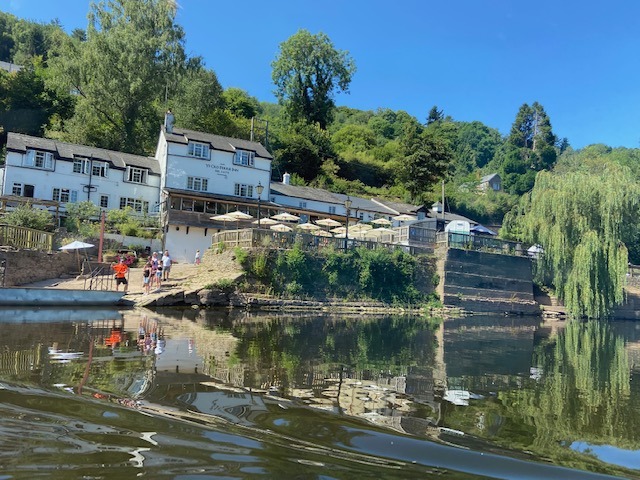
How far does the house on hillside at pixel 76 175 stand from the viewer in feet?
129

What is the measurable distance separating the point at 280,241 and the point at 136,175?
70.7 feet

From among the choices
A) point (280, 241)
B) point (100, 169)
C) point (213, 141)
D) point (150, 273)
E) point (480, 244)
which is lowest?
point (150, 273)

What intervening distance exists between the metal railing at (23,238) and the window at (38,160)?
49.5 feet

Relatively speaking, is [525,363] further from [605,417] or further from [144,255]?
[144,255]

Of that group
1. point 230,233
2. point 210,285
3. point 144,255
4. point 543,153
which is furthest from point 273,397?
point 543,153

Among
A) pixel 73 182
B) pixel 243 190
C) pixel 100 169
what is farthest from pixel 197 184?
pixel 73 182

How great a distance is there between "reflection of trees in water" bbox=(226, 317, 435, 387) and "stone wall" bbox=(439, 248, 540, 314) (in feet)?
54.4

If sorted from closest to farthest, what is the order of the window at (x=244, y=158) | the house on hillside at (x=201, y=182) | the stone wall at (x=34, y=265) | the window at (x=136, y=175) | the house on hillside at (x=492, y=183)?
the stone wall at (x=34, y=265), the house on hillside at (x=201, y=182), the window at (x=136, y=175), the window at (x=244, y=158), the house on hillside at (x=492, y=183)

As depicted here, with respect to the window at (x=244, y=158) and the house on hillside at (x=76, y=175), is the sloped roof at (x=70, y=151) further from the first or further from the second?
the window at (x=244, y=158)

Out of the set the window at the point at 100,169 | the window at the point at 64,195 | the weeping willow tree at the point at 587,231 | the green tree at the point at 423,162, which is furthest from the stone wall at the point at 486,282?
the window at the point at 64,195

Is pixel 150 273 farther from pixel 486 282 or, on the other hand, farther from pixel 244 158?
pixel 486 282

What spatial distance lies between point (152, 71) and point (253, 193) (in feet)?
62.1

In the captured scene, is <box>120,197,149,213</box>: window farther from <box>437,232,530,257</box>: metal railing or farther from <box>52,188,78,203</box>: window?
<box>437,232,530,257</box>: metal railing

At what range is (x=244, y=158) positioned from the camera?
46344 mm
